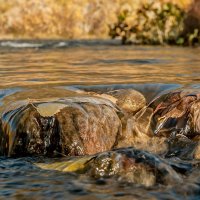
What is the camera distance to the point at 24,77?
10016 millimetres

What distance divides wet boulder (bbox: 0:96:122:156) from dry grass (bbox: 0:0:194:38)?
198 ft

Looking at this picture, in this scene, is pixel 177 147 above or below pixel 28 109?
below

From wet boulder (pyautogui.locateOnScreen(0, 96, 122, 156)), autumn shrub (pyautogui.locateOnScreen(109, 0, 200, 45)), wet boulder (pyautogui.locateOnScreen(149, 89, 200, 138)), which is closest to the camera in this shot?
wet boulder (pyautogui.locateOnScreen(0, 96, 122, 156))

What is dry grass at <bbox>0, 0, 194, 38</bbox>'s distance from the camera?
2712 inches

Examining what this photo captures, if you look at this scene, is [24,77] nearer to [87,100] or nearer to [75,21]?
[87,100]

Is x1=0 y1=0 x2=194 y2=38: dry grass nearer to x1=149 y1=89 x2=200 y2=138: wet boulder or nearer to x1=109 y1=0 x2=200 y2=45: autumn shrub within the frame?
x1=109 y1=0 x2=200 y2=45: autumn shrub

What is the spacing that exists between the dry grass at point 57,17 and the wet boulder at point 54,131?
60.2 m

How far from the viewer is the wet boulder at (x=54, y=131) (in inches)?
231

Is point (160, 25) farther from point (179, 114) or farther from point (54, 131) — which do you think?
point (54, 131)

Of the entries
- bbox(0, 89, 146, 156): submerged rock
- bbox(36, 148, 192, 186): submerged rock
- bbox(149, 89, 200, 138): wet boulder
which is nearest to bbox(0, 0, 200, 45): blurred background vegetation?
A: bbox(149, 89, 200, 138): wet boulder

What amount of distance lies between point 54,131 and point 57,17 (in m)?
71.4

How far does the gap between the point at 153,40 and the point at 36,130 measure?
833 inches

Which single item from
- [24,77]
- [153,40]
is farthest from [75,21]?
[24,77]

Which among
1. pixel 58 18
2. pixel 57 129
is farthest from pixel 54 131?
pixel 58 18
